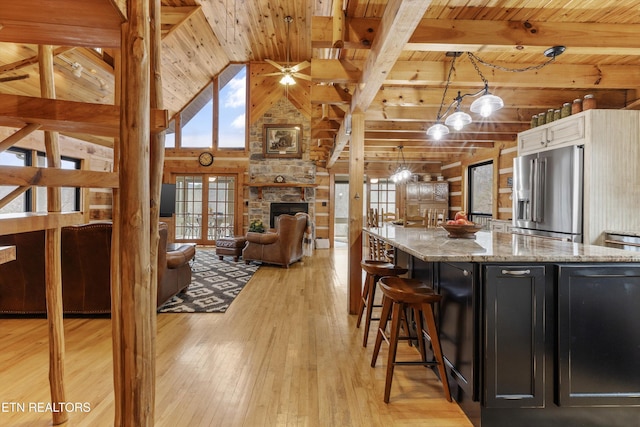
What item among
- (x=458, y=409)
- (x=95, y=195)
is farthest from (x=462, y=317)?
(x=95, y=195)

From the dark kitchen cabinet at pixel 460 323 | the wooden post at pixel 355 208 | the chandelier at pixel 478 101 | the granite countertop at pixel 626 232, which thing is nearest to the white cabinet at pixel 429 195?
the chandelier at pixel 478 101

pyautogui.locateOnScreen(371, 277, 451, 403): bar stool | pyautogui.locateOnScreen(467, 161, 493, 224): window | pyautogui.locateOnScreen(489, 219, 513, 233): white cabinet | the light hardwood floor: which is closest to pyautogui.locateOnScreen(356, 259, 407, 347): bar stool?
the light hardwood floor

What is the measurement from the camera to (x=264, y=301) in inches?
155

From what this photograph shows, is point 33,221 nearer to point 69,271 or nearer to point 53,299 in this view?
point 53,299

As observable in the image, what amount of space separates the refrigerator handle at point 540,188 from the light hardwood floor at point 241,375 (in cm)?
260

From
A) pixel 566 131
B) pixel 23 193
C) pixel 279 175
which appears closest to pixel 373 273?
pixel 566 131

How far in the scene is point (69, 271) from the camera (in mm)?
3207

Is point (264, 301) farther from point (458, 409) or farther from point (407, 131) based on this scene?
point (407, 131)

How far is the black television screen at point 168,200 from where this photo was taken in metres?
8.45

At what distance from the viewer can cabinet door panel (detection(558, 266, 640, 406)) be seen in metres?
1.69

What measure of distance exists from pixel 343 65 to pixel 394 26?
1.20 m

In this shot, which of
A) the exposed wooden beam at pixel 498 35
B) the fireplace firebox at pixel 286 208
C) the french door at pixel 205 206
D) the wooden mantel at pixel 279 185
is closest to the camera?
the exposed wooden beam at pixel 498 35

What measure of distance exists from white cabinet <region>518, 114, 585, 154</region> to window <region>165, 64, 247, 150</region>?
22.3 ft

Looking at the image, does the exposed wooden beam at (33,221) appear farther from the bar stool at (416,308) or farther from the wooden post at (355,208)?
the wooden post at (355,208)
